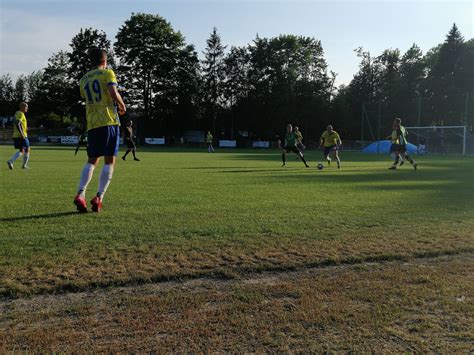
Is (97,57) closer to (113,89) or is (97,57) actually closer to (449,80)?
(113,89)

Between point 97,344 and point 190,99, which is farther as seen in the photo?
point 190,99

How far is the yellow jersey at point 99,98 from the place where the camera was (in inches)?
249

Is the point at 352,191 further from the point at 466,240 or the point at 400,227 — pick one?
the point at 466,240

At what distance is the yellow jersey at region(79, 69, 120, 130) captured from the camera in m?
6.32

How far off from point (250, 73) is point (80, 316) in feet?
225

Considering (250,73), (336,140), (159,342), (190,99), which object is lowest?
(159,342)

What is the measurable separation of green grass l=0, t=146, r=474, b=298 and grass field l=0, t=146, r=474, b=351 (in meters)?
0.02

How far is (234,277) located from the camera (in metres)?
3.90

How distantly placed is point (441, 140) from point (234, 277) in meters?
43.9

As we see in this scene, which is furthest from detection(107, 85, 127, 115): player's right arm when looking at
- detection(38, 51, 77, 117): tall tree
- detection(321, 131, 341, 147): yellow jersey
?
detection(38, 51, 77, 117): tall tree

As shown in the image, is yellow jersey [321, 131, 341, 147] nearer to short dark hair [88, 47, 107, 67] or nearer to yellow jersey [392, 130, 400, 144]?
yellow jersey [392, 130, 400, 144]

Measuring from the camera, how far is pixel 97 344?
8.75 feet

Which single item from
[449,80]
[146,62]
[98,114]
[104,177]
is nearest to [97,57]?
[98,114]

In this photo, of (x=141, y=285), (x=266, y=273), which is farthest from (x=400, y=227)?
(x=141, y=285)
